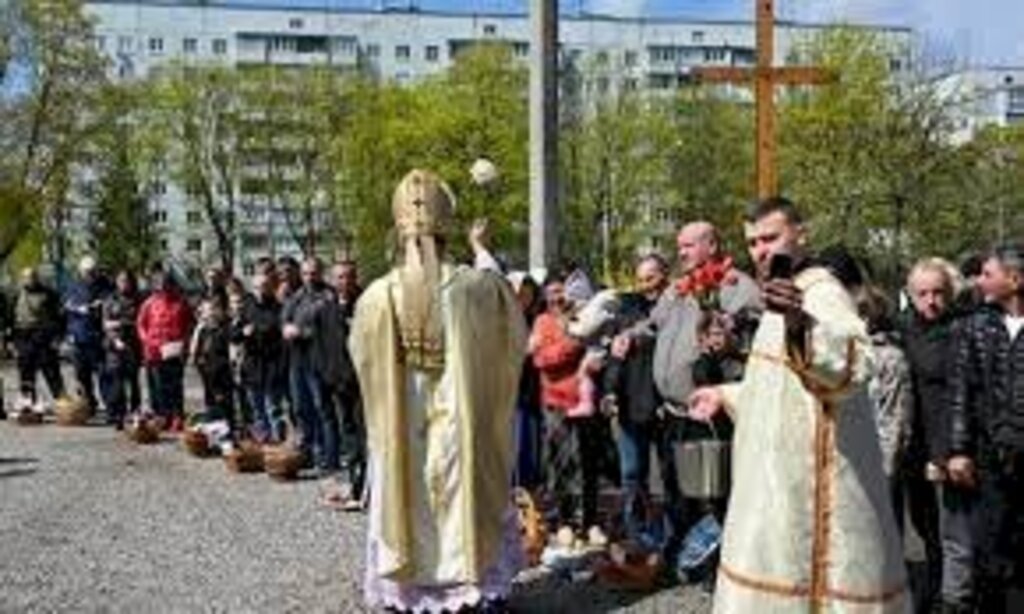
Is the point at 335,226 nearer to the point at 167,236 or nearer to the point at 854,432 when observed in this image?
the point at 167,236

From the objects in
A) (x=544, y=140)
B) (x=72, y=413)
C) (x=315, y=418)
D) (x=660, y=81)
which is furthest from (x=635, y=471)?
(x=660, y=81)

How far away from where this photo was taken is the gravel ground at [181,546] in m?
9.00

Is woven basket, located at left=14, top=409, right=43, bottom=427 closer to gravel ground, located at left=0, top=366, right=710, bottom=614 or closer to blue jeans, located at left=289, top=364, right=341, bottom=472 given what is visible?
gravel ground, located at left=0, top=366, right=710, bottom=614

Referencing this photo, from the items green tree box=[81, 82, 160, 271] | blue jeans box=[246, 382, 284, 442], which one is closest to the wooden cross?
blue jeans box=[246, 382, 284, 442]

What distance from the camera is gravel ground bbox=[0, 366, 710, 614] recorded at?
9000mm

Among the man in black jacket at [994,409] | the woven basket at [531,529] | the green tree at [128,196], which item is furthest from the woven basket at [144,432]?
the green tree at [128,196]

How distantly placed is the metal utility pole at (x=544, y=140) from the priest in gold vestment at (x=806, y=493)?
7.92 m

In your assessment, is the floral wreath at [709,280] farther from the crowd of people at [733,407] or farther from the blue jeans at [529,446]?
the blue jeans at [529,446]

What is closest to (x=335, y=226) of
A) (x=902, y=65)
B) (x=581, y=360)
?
(x=902, y=65)

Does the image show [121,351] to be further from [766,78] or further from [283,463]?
[766,78]

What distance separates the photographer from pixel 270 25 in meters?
98.2

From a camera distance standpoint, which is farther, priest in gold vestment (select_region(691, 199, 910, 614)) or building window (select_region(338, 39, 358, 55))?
building window (select_region(338, 39, 358, 55))

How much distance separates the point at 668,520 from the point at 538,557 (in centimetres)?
75

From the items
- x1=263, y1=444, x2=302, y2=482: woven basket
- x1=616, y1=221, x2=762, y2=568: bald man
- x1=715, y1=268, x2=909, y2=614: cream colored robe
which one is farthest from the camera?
x1=263, y1=444, x2=302, y2=482: woven basket
